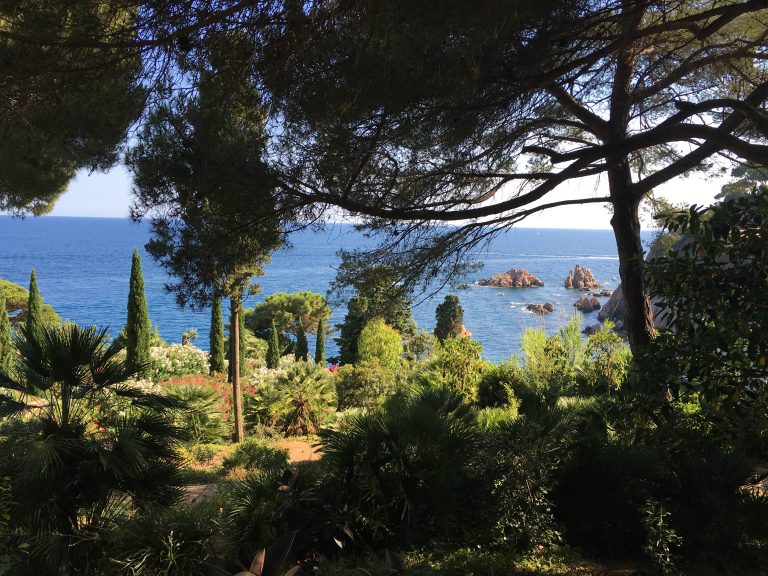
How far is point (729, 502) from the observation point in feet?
13.2

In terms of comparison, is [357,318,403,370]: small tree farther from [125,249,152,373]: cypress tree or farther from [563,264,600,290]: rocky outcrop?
[563,264,600,290]: rocky outcrop

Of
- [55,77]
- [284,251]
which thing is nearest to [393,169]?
[284,251]

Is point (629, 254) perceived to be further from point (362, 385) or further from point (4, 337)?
point (4, 337)

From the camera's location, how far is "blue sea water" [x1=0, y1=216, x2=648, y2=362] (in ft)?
153

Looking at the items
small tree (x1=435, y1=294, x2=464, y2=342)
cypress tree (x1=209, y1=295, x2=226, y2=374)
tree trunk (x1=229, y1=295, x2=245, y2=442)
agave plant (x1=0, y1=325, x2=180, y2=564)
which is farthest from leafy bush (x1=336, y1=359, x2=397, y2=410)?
small tree (x1=435, y1=294, x2=464, y2=342)

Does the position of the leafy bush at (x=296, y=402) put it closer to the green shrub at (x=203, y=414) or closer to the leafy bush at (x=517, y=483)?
the green shrub at (x=203, y=414)

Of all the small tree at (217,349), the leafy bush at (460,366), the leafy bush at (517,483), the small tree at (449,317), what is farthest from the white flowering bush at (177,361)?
the leafy bush at (517,483)

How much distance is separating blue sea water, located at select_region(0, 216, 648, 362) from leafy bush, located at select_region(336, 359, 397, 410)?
4.30m

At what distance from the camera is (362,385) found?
1234 cm

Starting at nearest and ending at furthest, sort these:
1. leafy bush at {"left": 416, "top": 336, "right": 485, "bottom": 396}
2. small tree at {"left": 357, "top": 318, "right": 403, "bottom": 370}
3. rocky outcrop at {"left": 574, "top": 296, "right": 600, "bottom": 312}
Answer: leafy bush at {"left": 416, "top": 336, "right": 485, "bottom": 396}
small tree at {"left": 357, "top": 318, "right": 403, "bottom": 370}
rocky outcrop at {"left": 574, "top": 296, "right": 600, "bottom": 312}

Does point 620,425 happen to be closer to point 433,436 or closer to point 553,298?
point 433,436

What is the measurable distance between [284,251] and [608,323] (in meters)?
4.51

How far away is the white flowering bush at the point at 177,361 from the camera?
15305mm

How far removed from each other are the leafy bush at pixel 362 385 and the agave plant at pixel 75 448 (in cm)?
834
